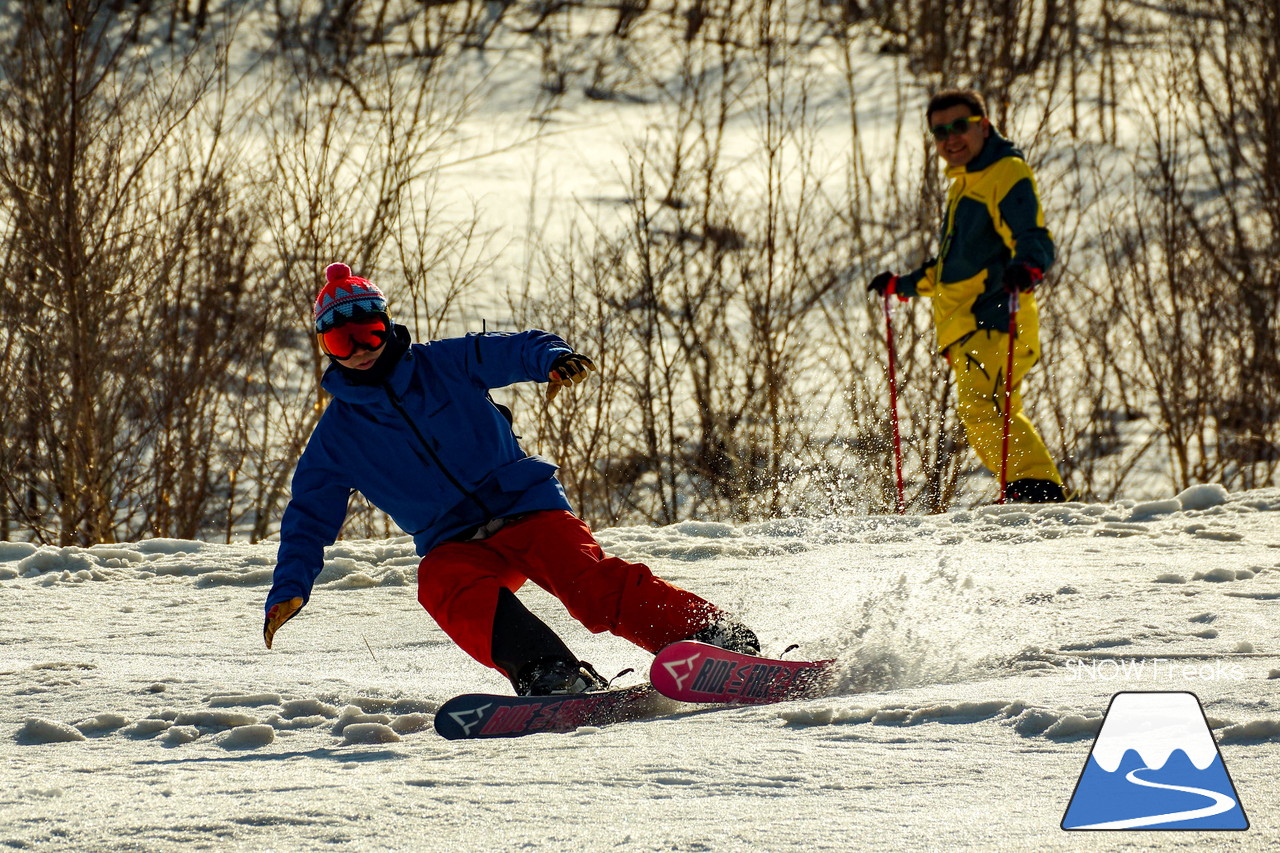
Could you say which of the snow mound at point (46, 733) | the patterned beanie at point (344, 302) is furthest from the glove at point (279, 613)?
the patterned beanie at point (344, 302)

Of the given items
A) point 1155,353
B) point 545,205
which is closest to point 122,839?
point 1155,353

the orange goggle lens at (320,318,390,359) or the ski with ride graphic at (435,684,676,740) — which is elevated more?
the orange goggle lens at (320,318,390,359)

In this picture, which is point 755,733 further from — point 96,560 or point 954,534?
point 96,560

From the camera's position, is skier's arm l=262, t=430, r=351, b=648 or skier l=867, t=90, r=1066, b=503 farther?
skier l=867, t=90, r=1066, b=503

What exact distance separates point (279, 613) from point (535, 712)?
68cm

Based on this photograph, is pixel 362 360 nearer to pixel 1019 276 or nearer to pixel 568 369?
pixel 568 369

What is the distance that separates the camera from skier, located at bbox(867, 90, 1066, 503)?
211 inches

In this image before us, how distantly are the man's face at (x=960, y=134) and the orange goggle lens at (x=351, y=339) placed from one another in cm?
303

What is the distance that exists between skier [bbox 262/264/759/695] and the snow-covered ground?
0.34m

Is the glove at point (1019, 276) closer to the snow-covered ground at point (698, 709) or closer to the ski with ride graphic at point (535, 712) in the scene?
the snow-covered ground at point (698, 709)

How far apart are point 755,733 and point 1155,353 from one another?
29.8ft

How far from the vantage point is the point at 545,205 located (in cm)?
1404

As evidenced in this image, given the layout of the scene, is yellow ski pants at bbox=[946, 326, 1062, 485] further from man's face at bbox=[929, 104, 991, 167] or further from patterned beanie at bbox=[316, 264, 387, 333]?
patterned beanie at bbox=[316, 264, 387, 333]

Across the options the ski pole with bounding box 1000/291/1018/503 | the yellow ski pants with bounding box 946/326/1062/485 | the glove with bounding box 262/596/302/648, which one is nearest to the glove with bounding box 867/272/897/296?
the yellow ski pants with bounding box 946/326/1062/485
